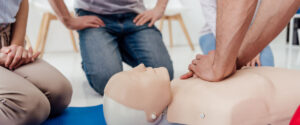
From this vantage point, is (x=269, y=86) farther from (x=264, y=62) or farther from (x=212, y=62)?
(x=264, y=62)

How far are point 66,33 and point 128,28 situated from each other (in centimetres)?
232

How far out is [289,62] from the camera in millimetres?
2262

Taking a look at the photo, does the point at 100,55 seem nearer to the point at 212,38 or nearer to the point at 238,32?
the point at 212,38

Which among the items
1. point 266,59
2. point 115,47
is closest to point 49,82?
point 115,47

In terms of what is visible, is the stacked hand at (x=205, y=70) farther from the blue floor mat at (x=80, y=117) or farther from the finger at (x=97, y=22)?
the finger at (x=97, y=22)

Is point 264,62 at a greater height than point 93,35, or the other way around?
point 93,35

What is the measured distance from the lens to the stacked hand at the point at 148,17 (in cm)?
165

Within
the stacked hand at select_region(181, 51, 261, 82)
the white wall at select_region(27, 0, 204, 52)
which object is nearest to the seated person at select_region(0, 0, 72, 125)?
the stacked hand at select_region(181, 51, 261, 82)

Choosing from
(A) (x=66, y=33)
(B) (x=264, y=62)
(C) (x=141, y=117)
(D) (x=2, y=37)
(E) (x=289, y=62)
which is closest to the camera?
(C) (x=141, y=117)

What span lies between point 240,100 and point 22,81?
0.71 m

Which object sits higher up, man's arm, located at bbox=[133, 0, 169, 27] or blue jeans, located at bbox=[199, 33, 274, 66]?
man's arm, located at bbox=[133, 0, 169, 27]

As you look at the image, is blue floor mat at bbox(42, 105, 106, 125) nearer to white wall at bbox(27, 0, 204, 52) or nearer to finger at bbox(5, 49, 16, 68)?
finger at bbox(5, 49, 16, 68)

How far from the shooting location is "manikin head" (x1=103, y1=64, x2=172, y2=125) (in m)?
0.78

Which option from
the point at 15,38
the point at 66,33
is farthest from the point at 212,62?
the point at 66,33
